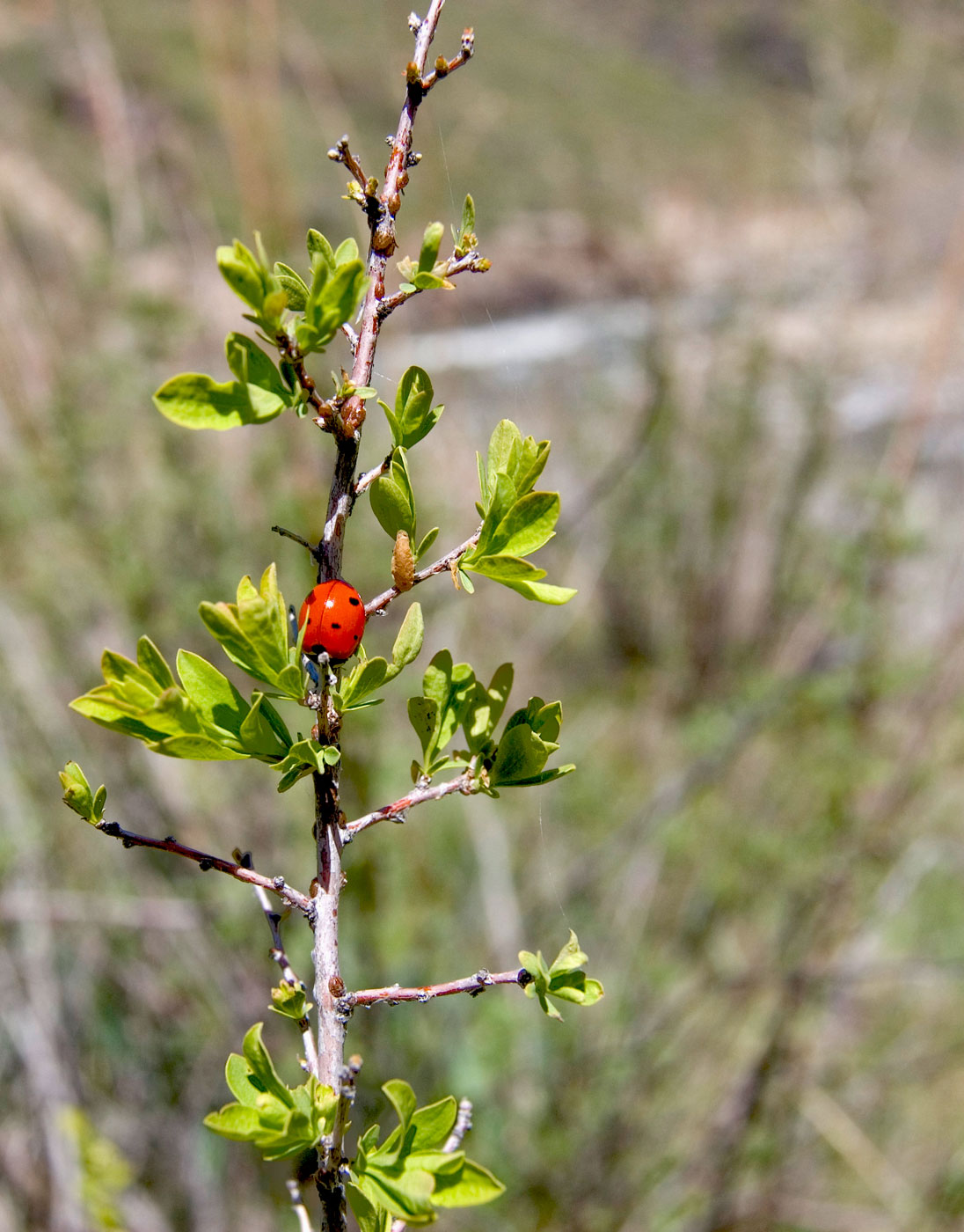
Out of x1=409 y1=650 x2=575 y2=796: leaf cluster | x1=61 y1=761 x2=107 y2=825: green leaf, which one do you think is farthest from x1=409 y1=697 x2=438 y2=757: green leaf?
x1=61 y1=761 x2=107 y2=825: green leaf

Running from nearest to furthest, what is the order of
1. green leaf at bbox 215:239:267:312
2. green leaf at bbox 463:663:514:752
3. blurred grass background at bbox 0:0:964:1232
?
→ green leaf at bbox 215:239:267:312 → green leaf at bbox 463:663:514:752 → blurred grass background at bbox 0:0:964:1232

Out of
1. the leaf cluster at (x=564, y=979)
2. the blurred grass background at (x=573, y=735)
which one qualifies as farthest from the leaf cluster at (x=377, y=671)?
the blurred grass background at (x=573, y=735)

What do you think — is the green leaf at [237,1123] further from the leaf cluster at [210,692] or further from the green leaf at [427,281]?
the green leaf at [427,281]

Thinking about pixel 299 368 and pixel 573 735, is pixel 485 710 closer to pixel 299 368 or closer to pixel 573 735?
pixel 299 368

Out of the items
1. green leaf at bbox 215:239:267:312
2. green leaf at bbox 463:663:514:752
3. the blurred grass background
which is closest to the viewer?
green leaf at bbox 215:239:267:312

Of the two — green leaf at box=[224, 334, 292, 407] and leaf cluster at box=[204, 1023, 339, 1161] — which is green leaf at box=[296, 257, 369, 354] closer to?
green leaf at box=[224, 334, 292, 407]

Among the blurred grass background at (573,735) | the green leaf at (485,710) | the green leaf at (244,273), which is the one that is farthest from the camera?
the blurred grass background at (573,735)

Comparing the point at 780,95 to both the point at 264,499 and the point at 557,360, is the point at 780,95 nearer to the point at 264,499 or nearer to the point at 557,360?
the point at 557,360
